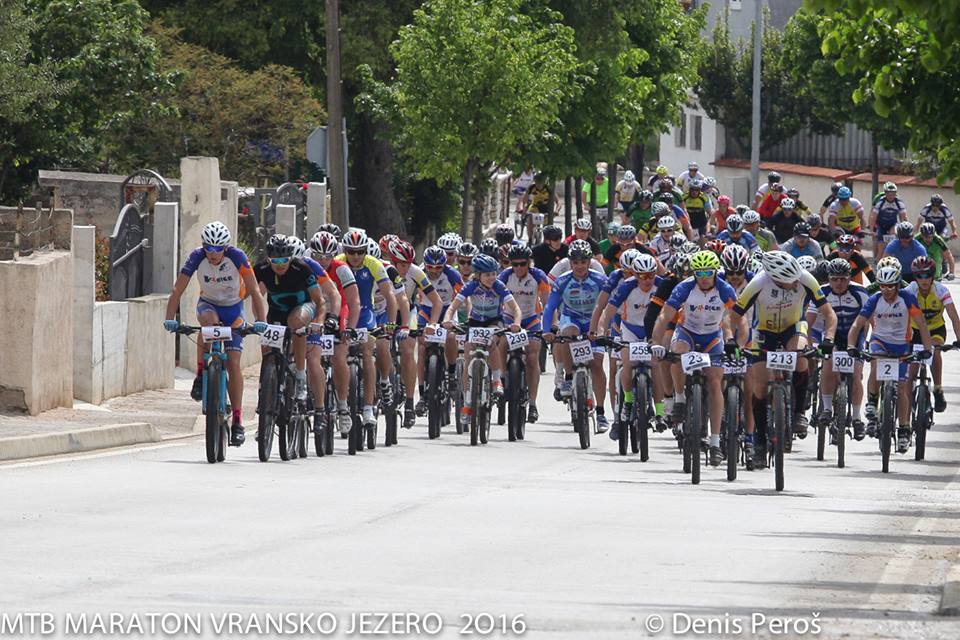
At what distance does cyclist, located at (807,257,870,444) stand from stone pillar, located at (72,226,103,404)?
297 inches

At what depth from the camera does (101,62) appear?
1299 inches

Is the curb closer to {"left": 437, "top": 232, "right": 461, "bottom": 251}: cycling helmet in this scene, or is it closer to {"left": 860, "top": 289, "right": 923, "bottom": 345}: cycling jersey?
{"left": 437, "top": 232, "right": 461, "bottom": 251}: cycling helmet

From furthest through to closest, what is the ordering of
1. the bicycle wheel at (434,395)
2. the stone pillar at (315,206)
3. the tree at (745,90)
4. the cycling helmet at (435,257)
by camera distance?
1. the tree at (745,90)
2. the stone pillar at (315,206)
3. the cycling helmet at (435,257)
4. the bicycle wheel at (434,395)

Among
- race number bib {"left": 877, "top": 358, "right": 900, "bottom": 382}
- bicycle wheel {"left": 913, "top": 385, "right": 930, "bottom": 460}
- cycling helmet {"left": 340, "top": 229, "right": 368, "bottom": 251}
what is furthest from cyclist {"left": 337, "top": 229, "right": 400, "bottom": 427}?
bicycle wheel {"left": 913, "top": 385, "right": 930, "bottom": 460}

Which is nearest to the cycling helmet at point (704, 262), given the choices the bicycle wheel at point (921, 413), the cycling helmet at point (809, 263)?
the bicycle wheel at point (921, 413)

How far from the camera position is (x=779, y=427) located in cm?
1641

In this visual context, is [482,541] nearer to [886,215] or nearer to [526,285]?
[526,285]

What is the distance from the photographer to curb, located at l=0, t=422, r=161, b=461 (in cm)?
1744

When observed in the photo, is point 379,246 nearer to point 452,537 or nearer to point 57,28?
point 452,537

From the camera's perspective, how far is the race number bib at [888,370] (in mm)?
Answer: 19297

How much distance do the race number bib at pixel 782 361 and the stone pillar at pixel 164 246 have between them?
1095cm

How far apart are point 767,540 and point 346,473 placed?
188 inches

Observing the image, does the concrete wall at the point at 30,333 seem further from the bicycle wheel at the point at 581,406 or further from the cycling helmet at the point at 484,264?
the bicycle wheel at the point at 581,406

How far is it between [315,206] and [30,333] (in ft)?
44.4
